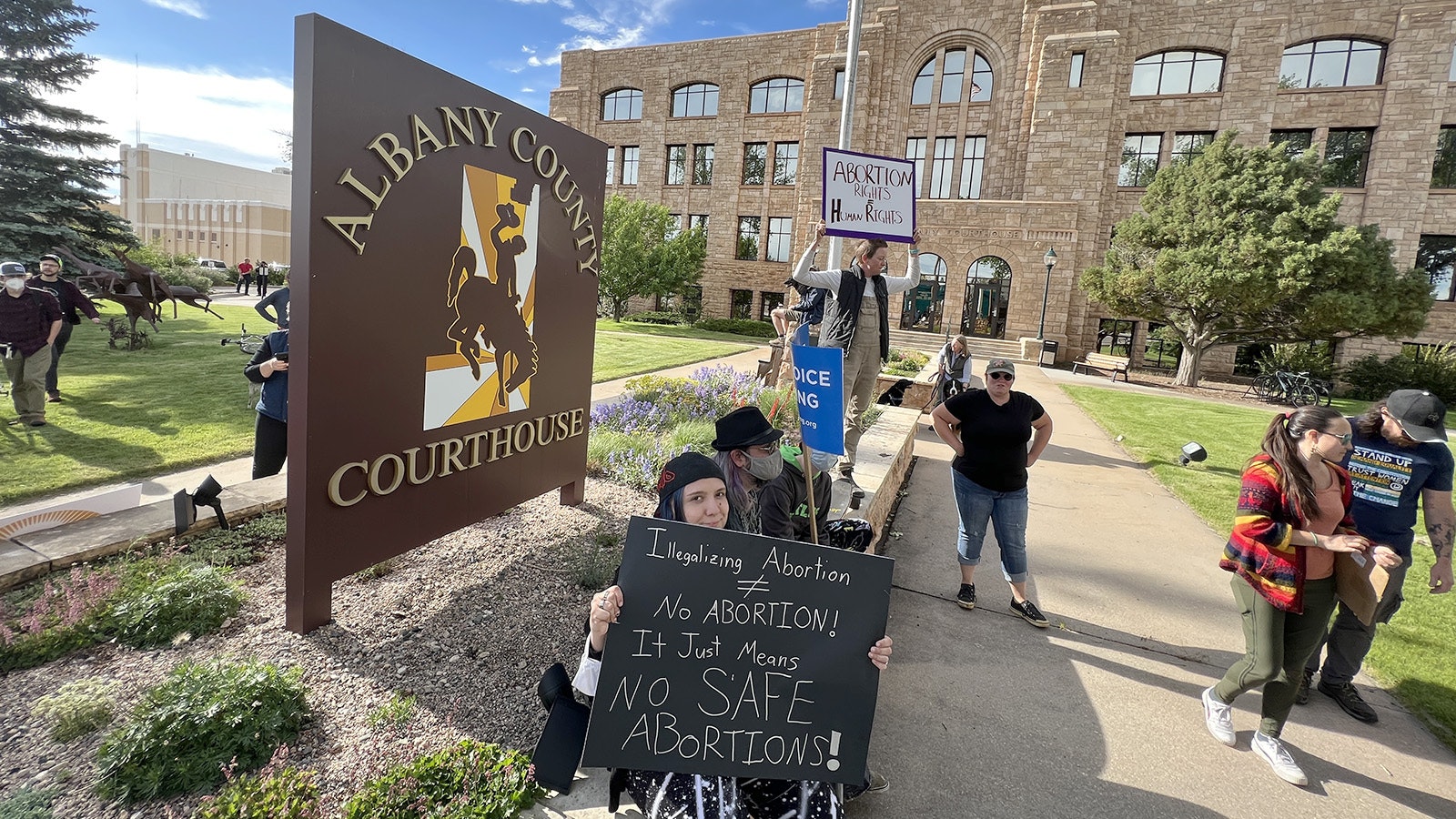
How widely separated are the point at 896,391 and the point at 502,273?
847cm

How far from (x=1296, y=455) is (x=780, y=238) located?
3256 cm

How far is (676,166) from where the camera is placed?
36.6m

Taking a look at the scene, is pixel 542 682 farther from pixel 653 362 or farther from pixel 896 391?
pixel 653 362

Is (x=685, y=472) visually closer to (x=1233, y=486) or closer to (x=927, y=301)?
(x=1233, y=486)

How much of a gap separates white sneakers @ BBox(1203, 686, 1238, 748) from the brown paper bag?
2.65ft

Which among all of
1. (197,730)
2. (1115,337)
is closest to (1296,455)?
(197,730)

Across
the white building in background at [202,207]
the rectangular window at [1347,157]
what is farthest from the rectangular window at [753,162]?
the white building in background at [202,207]

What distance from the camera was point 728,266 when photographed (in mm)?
35281

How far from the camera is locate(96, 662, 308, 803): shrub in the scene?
2336mm

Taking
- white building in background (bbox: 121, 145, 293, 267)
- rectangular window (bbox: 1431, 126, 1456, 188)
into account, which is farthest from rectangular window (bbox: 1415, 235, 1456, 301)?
white building in background (bbox: 121, 145, 293, 267)

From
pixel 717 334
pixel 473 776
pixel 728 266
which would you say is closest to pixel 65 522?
pixel 473 776

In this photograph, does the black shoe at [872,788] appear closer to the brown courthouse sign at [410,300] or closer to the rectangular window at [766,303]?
the brown courthouse sign at [410,300]

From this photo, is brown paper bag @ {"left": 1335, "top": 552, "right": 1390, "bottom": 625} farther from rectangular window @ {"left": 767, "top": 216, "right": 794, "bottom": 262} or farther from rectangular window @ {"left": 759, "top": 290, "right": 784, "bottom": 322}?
rectangular window @ {"left": 767, "top": 216, "right": 794, "bottom": 262}

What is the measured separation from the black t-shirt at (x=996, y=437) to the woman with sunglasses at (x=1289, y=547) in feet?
4.29
